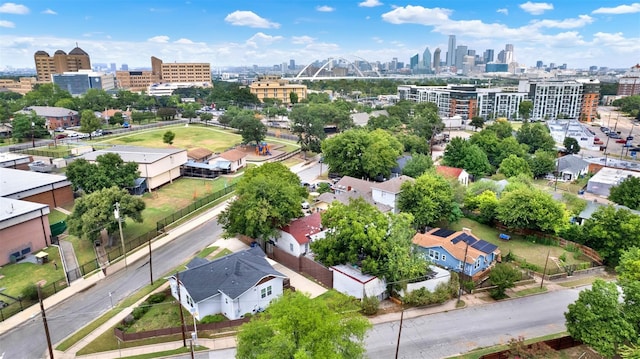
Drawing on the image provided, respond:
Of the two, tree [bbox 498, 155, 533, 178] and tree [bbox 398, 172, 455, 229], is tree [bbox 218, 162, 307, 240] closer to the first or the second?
tree [bbox 398, 172, 455, 229]

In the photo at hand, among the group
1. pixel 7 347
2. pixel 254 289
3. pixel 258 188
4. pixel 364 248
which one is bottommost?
pixel 7 347

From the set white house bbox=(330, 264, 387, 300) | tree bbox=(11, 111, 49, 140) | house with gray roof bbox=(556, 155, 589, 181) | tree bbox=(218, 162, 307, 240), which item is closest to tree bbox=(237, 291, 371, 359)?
white house bbox=(330, 264, 387, 300)

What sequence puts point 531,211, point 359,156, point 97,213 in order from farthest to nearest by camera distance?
point 359,156, point 531,211, point 97,213

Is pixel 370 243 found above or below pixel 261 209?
below

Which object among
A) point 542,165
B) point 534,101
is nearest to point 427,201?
point 542,165

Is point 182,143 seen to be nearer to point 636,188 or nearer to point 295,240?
point 295,240

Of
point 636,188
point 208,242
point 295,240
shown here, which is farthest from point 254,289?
point 636,188

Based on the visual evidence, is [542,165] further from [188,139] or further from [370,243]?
[188,139]
